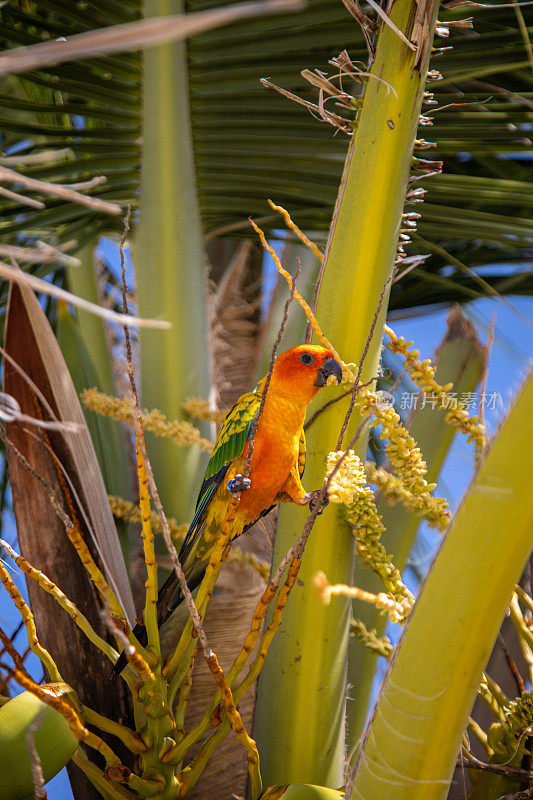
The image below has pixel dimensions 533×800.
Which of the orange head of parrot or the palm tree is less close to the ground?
the palm tree

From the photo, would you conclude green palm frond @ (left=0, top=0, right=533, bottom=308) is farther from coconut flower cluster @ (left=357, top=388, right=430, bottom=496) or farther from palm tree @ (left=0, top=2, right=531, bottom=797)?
coconut flower cluster @ (left=357, top=388, right=430, bottom=496)

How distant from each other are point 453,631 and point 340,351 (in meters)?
0.41

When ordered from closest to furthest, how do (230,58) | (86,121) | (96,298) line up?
(230,58), (86,121), (96,298)

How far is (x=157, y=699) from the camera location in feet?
2.35

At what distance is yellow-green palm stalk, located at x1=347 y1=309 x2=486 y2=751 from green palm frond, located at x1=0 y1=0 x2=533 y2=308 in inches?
4.5

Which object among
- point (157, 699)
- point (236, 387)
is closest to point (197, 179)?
point (236, 387)

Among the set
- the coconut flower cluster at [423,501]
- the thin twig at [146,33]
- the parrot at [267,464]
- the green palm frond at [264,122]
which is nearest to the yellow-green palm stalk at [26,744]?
the parrot at [267,464]

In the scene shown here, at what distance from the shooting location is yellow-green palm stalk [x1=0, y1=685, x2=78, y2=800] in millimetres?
644

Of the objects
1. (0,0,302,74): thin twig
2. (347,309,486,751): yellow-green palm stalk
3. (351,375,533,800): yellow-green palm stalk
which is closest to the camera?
(0,0,302,74): thin twig

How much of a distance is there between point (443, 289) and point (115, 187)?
0.92m

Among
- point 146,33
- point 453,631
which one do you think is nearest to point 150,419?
point 453,631

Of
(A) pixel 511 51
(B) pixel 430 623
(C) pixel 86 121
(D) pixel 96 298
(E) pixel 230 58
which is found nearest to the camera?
(B) pixel 430 623

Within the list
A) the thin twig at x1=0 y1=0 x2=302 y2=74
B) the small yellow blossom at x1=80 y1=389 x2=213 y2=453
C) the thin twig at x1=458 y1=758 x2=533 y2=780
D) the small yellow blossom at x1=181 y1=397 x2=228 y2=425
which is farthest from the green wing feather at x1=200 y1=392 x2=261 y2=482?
the thin twig at x1=0 y1=0 x2=302 y2=74

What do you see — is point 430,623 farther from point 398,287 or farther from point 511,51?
point 398,287
